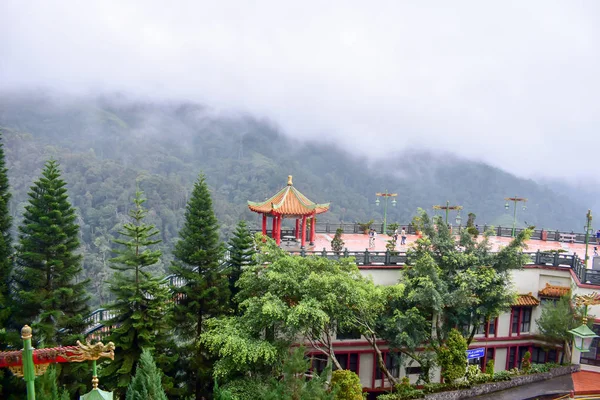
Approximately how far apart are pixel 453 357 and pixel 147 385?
951 centimetres

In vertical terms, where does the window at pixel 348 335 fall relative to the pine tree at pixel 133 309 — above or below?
below

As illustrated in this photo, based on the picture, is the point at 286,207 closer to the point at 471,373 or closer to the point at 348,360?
the point at 348,360

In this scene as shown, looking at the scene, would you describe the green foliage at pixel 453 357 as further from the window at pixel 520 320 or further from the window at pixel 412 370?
the window at pixel 520 320

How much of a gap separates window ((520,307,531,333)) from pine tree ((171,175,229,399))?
40.3 ft

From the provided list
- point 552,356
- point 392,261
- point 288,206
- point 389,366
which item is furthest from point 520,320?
point 288,206

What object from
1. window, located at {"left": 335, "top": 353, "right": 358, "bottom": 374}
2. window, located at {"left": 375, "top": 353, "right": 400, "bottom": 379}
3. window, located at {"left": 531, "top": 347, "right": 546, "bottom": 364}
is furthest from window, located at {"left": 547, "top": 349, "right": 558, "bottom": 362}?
window, located at {"left": 335, "top": 353, "right": 358, "bottom": 374}

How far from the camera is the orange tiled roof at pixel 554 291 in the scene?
60.5ft

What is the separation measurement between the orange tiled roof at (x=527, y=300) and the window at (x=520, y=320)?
0.58 meters

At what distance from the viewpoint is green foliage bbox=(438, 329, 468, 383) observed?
1521cm

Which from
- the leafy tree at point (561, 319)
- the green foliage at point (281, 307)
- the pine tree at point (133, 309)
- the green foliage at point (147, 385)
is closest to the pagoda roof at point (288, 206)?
the green foliage at point (281, 307)

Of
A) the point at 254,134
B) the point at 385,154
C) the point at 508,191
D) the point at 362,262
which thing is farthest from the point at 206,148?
the point at 362,262

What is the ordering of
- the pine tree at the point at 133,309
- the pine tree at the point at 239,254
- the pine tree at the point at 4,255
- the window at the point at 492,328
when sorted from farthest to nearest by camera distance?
the window at the point at 492,328, the pine tree at the point at 239,254, the pine tree at the point at 4,255, the pine tree at the point at 133,309

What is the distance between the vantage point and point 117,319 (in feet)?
45.7

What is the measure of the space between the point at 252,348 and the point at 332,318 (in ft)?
8.82
